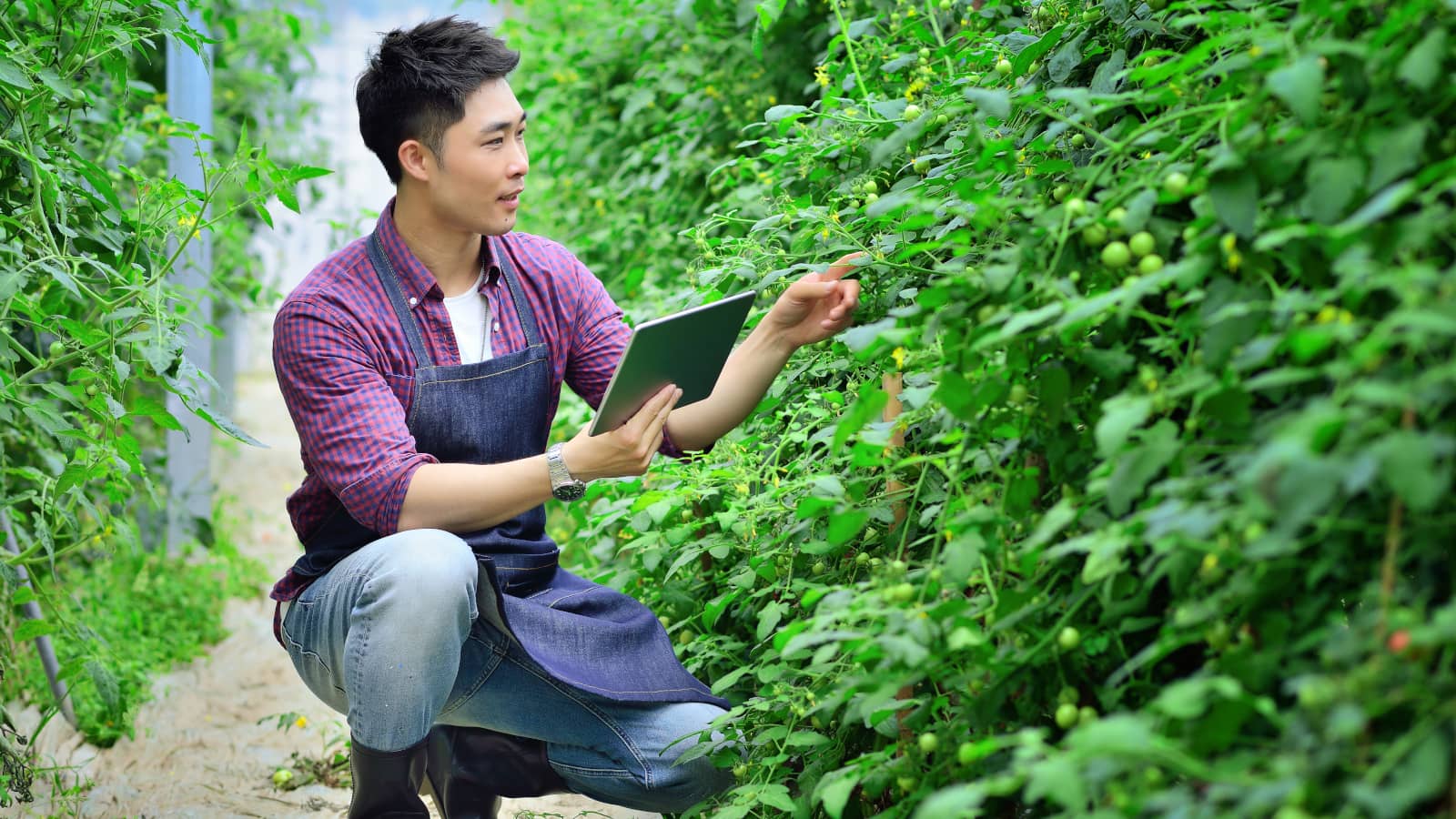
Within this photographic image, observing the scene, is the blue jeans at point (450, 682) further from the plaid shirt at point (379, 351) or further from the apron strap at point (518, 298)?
the apron strap at point (518, 298)

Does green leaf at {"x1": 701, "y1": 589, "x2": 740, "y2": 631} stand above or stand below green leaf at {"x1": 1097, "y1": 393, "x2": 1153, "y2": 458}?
below

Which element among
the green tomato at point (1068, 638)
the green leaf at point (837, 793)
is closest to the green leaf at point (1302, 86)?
the green tomato at point (1068, 638)

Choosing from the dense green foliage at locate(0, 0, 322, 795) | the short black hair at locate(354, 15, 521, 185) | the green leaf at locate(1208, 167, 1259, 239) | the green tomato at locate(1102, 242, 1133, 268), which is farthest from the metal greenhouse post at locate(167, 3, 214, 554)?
the green leaf at locate(1208, 167, 1259, 239)

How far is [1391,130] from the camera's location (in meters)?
1.14

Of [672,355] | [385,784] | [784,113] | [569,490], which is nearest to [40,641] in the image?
[385,784]

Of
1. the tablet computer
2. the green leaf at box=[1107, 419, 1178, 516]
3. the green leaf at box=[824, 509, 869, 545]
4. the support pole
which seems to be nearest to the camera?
the green leaf at box=[1107, 419, 1178, 516]

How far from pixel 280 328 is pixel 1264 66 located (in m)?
1.43

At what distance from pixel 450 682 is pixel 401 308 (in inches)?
23.4

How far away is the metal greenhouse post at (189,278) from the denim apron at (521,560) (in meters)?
1.88

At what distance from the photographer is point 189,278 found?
4129 millimetres

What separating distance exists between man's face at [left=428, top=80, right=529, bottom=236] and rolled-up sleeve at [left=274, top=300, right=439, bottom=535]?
0.88ft

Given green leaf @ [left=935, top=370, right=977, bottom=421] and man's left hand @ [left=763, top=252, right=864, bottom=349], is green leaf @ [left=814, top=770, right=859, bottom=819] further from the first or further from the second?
man's left hand @ [left=763, top=252, right=864, bottom=349]

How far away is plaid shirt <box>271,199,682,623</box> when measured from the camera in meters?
1.98

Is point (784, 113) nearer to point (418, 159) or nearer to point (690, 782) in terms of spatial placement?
point (418, 159)
